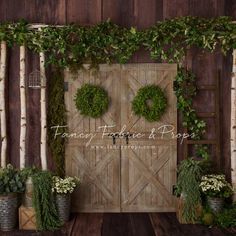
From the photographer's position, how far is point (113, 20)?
5336mm

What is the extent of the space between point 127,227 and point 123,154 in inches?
41.4

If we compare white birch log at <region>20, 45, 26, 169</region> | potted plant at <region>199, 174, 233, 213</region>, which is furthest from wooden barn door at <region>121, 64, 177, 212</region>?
white birch log at <region>20, 45, 26, 169</region>

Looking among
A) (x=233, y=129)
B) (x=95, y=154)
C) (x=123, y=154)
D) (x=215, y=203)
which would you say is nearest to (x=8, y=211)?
(x=95, y=154)

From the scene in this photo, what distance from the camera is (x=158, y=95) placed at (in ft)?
17.2

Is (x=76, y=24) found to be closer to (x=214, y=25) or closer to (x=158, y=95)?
(x=158, y=95)

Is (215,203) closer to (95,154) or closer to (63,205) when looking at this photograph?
(95,154)

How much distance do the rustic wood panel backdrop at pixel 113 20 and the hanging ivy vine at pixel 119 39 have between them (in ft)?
0.81

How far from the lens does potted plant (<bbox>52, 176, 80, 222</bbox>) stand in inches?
190

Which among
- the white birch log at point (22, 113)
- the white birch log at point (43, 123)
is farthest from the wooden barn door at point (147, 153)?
the white birch log at point (22, 113)

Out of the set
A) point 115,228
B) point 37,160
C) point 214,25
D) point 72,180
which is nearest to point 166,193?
point 115,228

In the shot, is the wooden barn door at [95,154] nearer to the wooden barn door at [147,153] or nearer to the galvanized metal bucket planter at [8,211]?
the wooden barn door at [147,153]

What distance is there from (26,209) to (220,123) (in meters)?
2.93

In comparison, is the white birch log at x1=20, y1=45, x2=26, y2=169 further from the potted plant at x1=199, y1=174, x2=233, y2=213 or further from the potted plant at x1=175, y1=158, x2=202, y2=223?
the potted plant at x1=199, y1=174, x2=233, y2=213

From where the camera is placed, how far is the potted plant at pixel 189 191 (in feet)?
15.8
